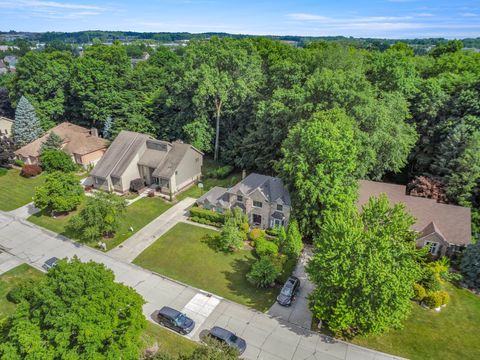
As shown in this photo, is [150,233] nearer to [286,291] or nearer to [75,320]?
[286,291]

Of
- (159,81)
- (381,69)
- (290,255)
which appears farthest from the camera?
(159,81)

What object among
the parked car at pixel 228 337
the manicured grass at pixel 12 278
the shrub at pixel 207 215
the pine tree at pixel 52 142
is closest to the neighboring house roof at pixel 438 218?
the shrub at pixel 207 215

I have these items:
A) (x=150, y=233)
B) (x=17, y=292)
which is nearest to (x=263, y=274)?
(x=150, y=233)

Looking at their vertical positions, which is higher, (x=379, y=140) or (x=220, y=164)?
(x=379, y=140)

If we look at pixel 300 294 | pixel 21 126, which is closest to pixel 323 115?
pixel 300 294

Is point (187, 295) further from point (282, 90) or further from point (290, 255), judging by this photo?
point (282, 90)

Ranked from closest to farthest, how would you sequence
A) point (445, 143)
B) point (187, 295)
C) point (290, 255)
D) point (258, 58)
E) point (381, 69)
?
point (187, 295), point (290, 255), point (445, 143), point (381, 69), point (258, 58)
